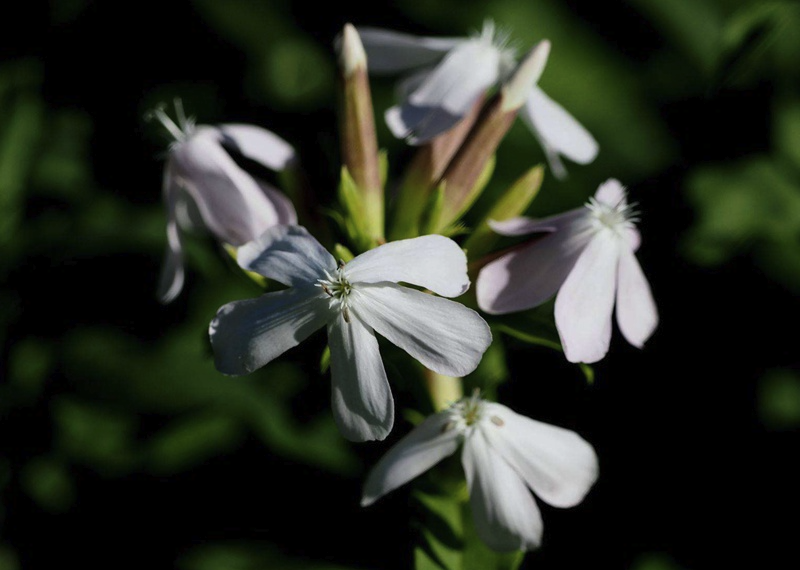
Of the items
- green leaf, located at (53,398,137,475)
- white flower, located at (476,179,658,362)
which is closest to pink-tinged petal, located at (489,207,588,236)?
white flower, located at (476,179,658,362)

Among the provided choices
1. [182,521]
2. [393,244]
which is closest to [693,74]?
[393,244]

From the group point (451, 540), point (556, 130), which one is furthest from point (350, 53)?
point (451, 540)

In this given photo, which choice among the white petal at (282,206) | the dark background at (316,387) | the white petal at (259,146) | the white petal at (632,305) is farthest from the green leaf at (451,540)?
the white petal at (259,146)

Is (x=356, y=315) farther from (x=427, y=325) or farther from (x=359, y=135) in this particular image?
(x=359, y=135)

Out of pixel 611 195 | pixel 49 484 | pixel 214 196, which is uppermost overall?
pixel 611 195

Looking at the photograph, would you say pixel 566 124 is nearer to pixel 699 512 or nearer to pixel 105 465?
pixel 699 512
